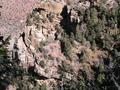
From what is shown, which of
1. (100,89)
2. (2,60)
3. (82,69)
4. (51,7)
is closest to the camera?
(2,60)

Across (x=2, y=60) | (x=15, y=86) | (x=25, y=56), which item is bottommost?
(x=15, y=86)

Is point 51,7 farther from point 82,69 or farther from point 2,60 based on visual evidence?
point 2,60

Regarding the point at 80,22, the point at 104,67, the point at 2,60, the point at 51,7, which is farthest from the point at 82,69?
the point at 2,60

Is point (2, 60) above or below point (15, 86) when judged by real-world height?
above

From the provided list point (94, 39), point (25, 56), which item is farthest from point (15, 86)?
point (94, 39)

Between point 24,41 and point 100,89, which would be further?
point 24,41

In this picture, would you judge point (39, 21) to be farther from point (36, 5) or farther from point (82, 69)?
point (82, 69)

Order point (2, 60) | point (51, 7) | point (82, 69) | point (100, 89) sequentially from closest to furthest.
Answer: point (2, 60), point (100, 89), point (82, 69), point (51, 7)
